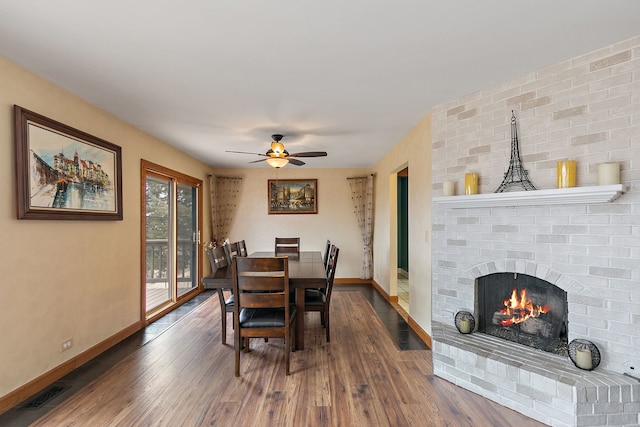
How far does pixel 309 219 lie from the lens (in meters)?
6.59

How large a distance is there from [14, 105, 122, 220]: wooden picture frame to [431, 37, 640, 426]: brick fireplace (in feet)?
11.2

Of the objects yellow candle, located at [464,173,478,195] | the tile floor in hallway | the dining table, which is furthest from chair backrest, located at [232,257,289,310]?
the tile floor in hallway

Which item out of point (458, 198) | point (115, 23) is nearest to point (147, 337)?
point (115, 23)

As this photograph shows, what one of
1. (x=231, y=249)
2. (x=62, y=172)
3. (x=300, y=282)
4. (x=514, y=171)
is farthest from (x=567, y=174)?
(x=62, y=172)

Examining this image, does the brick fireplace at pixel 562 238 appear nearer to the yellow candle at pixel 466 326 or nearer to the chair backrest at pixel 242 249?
the yellow candle at pixel 466 326

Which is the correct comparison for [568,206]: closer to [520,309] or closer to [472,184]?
[472,184]

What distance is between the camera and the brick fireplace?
1993 millimetres

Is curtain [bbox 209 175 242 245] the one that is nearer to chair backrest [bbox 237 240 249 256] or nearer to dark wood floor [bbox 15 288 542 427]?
chair backrest [bbox 237 240 249 256]

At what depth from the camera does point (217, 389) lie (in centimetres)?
246

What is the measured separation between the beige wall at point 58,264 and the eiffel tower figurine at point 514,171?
148 inches

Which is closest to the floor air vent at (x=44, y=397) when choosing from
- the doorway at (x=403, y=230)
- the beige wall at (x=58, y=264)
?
the beige wall at (x=58, y=264)

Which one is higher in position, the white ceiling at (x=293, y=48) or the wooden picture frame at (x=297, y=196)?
the white ceiling at (x=293, y=48)

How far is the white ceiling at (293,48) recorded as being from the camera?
5.46 feet

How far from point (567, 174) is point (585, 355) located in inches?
48.2
